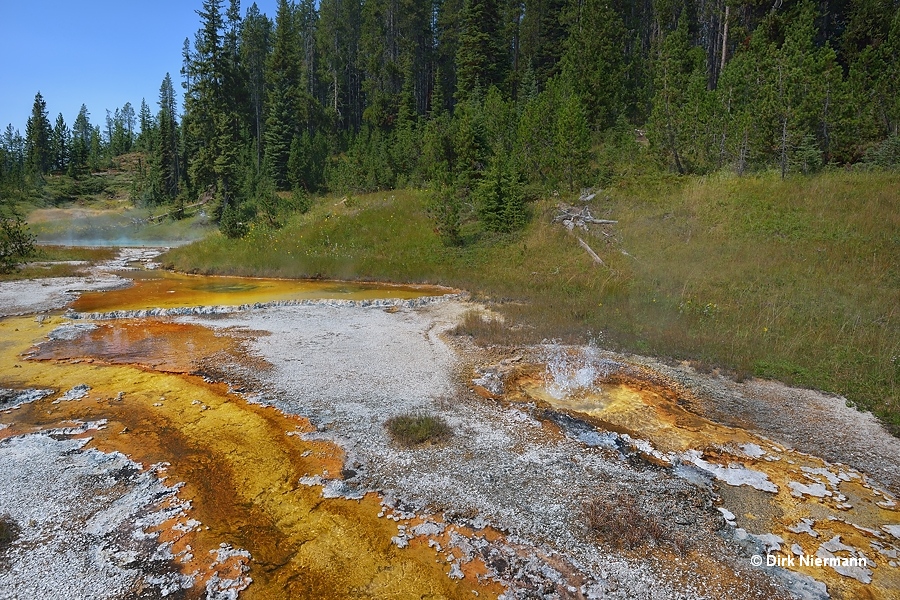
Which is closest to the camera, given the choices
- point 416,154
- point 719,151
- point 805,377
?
point 805,377

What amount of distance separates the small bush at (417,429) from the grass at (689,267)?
5.20 metres

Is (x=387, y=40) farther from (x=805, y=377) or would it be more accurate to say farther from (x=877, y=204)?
(x=805, y=377)

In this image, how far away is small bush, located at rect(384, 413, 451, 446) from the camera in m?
7.58

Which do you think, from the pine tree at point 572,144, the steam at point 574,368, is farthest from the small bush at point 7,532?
the pine tree at point 572,144

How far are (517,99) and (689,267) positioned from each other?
26.0 metres

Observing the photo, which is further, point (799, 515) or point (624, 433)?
point (624, 433)

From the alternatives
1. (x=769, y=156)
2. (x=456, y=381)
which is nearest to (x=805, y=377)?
(x=456, y=381)

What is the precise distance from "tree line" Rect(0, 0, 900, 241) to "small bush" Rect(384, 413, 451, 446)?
17294 mm

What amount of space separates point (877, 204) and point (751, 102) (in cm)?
720

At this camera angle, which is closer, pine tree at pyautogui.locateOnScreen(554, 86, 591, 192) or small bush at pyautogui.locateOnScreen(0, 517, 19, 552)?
small bush at pyautogui.locateOnScreen(0, 517, 19, 552)

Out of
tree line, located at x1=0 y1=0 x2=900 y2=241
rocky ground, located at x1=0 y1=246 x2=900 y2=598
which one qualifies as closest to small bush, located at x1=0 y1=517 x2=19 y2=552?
rocky ground, located at x1=0 y1=246 x2=900 y2=598

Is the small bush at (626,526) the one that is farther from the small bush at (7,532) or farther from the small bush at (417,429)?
the small bush at (7,532)

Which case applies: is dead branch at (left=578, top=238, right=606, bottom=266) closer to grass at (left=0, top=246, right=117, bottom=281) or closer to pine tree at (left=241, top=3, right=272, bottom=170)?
grass at (left=0, top=246, right=117, bottom=281)

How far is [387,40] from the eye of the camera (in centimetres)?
5691
